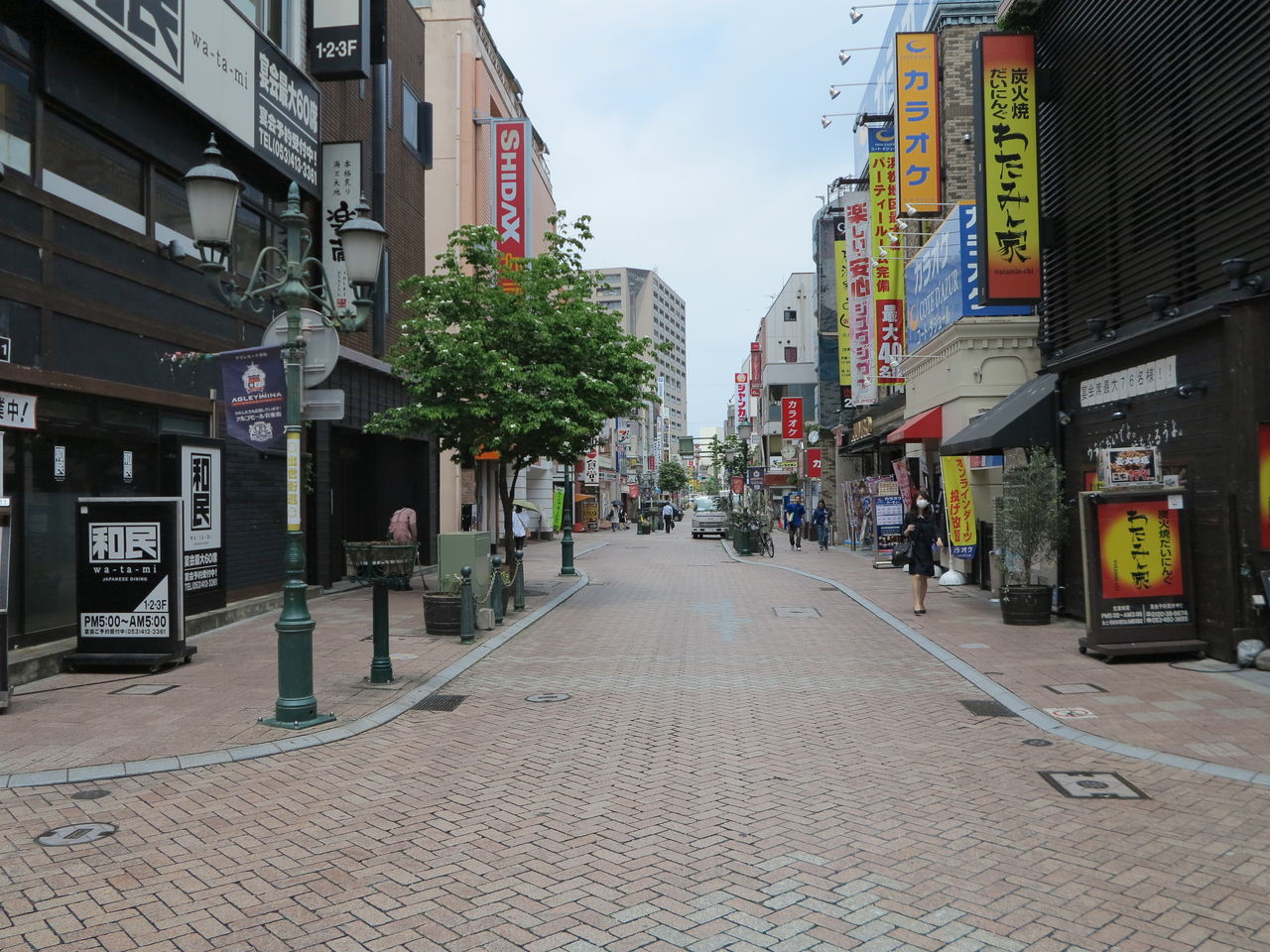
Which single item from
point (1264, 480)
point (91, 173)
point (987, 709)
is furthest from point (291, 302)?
point (1264, 480)

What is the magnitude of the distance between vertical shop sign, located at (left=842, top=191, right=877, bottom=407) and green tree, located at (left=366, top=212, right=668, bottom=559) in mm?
11212

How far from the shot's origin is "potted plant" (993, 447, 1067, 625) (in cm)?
1300

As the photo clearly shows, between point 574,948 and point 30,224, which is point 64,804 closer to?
point 574,948

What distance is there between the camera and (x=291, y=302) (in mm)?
8453

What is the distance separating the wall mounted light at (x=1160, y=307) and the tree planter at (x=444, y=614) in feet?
30.2

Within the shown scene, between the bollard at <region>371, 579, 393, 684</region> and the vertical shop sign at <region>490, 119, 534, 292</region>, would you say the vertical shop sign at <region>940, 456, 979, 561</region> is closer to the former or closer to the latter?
the bollard at <region>371, 579, 393, 684</region>

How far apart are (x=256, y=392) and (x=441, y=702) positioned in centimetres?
331

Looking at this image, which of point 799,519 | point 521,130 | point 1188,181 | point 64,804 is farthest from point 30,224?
point 799,519

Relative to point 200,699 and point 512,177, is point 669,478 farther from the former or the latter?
point 200,699

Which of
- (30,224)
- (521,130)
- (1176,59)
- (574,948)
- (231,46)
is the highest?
(521,130)

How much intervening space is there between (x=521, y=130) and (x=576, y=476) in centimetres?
2872

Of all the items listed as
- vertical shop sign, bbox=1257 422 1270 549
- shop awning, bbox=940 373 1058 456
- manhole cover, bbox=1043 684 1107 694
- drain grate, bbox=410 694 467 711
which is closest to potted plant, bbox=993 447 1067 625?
shop awning, bbox=940 373 1058 456

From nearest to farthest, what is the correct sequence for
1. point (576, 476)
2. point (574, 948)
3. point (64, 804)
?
point (574, 948) → point (64, 804) → point (576, 476)

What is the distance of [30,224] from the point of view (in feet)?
33.5
